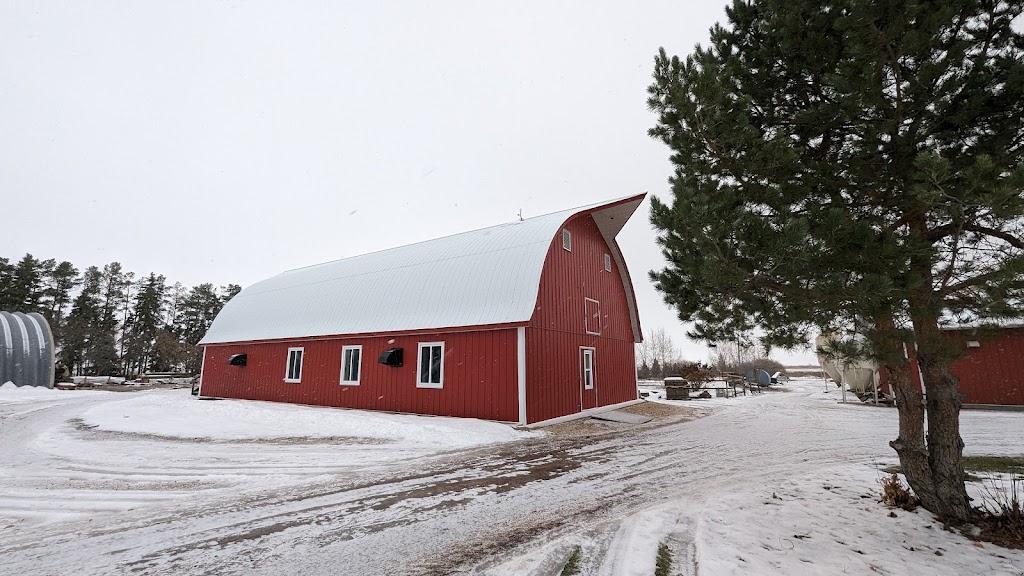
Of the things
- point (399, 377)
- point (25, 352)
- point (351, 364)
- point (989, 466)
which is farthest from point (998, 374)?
point (25, 352)

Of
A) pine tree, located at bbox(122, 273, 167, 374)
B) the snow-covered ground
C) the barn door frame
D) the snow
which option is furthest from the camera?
pine tree, located at bbox(122, 273, 167, 374)

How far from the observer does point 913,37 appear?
393 cm

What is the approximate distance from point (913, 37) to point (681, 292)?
3.23m

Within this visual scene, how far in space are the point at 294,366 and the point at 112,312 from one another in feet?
160

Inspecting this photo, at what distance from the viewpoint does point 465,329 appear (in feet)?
44.0

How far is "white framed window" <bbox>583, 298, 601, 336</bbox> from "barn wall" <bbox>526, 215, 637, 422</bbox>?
0.16m

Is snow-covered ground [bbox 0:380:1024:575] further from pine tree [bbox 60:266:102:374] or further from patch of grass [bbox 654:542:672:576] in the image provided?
pine tree [bbox 60:266:102:374]

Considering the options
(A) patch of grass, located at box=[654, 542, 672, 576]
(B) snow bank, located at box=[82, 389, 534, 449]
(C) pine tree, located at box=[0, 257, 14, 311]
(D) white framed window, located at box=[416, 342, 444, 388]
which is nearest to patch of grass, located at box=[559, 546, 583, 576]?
(A) patch of grass, located at box=[654, 542, 672, 576]

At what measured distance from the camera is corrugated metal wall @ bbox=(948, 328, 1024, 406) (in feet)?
53.1

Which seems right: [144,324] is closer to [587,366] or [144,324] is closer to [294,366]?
[294,366]

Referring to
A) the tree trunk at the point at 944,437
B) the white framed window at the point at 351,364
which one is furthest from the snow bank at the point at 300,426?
the tree trunk at the point at 944,437

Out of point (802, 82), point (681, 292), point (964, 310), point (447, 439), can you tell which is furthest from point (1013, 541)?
point (447, 439)

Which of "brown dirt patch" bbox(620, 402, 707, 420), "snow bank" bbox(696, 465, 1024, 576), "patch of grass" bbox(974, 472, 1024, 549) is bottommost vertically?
"brown dirt patch" bbox(620, 402, 707, 420)

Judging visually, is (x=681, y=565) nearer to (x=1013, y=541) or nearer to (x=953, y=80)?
(x=1013, y=541)
